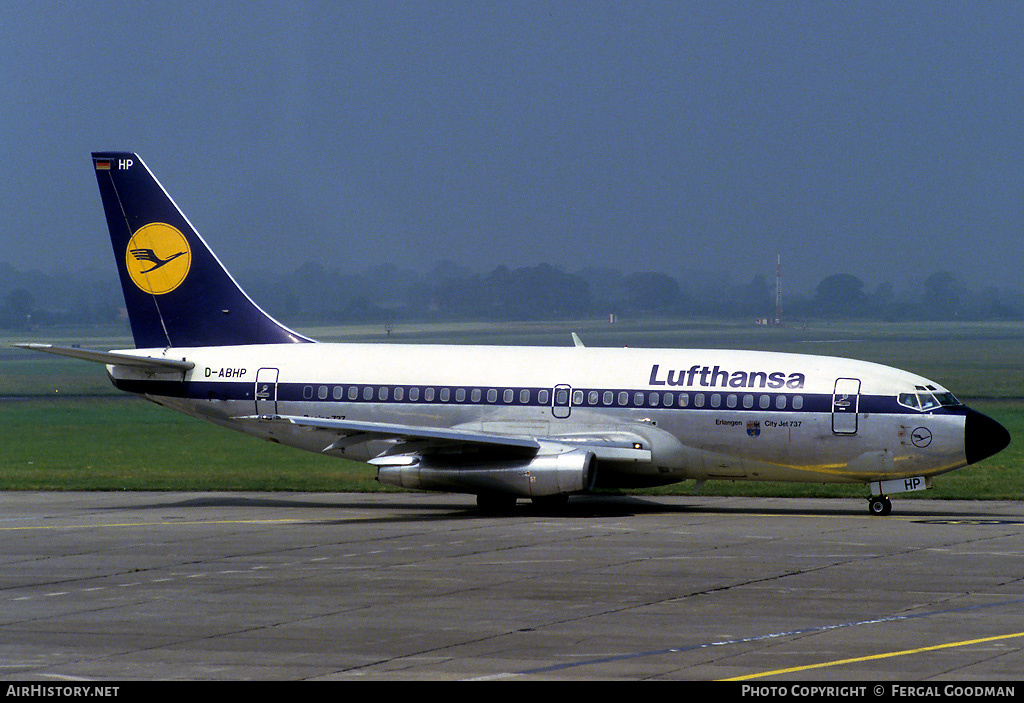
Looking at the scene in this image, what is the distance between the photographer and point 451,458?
31.7m

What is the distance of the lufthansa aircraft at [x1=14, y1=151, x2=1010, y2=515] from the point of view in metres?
30.8

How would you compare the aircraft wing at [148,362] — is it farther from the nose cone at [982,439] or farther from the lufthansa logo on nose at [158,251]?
the nose cone at [982,439]

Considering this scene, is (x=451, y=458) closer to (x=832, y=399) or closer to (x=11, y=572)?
(x=832, y=399)

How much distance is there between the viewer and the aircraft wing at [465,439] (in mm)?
30656

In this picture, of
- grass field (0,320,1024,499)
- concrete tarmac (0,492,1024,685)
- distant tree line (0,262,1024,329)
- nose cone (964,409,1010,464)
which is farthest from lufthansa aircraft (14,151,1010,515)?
distant tree line (0,262,1024,329)

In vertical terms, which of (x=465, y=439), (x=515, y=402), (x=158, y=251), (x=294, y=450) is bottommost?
(x=294, y=450)

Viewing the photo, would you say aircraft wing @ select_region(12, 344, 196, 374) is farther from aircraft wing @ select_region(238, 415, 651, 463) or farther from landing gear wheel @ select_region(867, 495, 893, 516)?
landing gear wheel @ select_region(867, 495, 893, 516)

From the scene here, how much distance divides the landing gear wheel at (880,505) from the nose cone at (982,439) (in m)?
2.07

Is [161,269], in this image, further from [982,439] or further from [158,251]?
[982,439]

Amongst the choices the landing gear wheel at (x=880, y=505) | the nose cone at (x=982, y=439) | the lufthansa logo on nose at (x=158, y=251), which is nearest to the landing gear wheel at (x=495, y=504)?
the landing gear wheel at (x=880, y=505)

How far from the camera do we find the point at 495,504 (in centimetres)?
3291

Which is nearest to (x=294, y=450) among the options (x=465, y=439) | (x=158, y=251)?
(x=158, y=251)

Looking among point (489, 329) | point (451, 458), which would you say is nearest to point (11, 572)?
point (451, 458)

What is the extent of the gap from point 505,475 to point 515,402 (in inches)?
99.8
